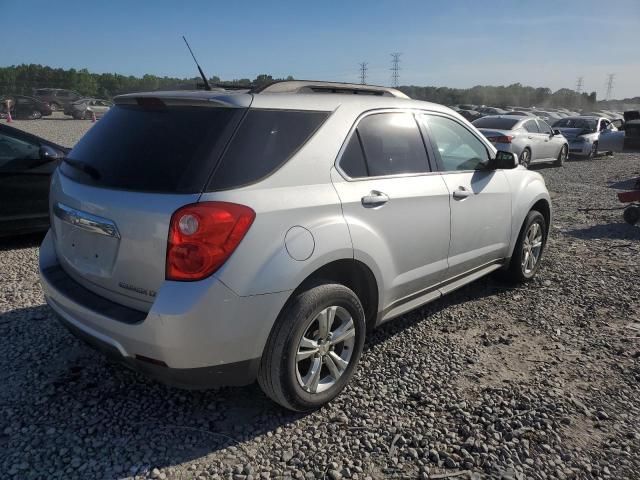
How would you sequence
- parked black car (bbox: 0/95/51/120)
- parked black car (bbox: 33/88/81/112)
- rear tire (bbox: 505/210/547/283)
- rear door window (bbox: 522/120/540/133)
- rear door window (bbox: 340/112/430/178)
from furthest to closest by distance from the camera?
parked black car (bbox: 33/88/81/112) → parked black car (bbox: 0/95/51/120) → rear door window (bbox: 522/120/540/133) → rear tire (bbox: 505/210/547/283) → rear door window (bbox: 340/112/430/178)

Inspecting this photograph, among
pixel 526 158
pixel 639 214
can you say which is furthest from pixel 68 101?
pixel 639 214

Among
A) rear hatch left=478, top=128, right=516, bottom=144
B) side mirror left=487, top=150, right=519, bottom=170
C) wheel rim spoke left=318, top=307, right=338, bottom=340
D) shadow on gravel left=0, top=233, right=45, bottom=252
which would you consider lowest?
shadow on gravel left=0, top=233, right=45, bottom=252

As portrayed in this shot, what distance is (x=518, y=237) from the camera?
462 cm

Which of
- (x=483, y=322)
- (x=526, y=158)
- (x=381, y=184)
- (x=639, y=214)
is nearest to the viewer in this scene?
(x=381, y=184)

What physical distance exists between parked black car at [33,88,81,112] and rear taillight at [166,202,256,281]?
39.0m

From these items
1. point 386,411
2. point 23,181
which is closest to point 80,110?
point 23,181

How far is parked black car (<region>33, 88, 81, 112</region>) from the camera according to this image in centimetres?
3625

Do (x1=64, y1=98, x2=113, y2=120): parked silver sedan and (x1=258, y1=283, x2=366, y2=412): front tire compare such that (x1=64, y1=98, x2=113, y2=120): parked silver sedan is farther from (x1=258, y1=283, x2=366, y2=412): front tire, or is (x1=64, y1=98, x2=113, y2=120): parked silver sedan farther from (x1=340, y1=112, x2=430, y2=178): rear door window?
(x1=258, y1=283, x2=366, y2=412): front tire

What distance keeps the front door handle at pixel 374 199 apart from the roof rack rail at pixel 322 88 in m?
0.73

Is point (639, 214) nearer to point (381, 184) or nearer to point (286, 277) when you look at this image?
point (381, 184)

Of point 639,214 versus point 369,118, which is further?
point 639,214

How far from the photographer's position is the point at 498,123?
14422mm

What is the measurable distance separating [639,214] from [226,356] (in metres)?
7.22

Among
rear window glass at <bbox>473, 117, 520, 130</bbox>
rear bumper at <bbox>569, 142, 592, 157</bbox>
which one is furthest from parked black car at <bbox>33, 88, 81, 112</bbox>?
rear bumper at <bbox>569, 142, 592, 157</bbox>
